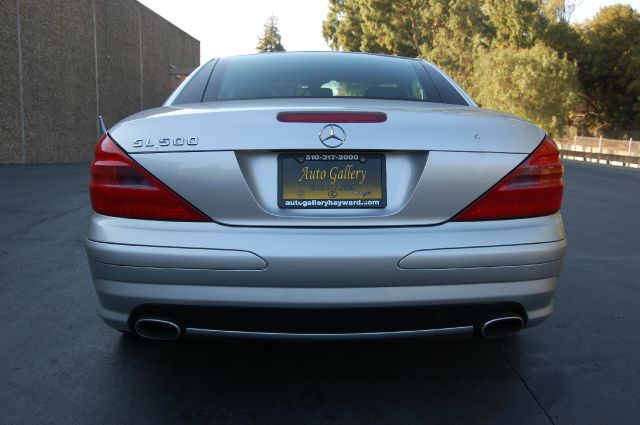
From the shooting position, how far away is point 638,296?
4543 millimetres

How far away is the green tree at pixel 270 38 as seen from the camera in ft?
357

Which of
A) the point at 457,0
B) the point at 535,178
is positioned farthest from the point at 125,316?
the point at 457,0

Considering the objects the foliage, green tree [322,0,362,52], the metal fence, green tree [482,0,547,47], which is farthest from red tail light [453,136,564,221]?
green tree [322,0,362,52]

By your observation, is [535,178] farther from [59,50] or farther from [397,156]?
[59,50]

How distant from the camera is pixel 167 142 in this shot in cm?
250

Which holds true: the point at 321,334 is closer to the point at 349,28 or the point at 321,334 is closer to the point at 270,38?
the point at 349,28

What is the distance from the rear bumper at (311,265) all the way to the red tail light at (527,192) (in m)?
0.06

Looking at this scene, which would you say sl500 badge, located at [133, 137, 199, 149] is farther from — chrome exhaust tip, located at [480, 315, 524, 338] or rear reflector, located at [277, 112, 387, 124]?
chrome exhaust tip, located at [480, 315, 524, 338]

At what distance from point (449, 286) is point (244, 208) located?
867 mm

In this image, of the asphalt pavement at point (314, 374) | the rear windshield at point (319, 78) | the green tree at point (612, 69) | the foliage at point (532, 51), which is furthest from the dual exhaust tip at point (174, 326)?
the green tree at point (612, 69)

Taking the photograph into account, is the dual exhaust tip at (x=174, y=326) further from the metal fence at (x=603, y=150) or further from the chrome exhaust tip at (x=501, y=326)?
the metal fence at (x=603, y=150)

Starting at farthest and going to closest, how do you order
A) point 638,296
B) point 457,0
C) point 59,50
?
point 457,0, point 59,50, point 638,296

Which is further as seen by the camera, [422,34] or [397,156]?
[422,34]

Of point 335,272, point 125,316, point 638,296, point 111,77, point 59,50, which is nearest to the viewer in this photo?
point 335,272
